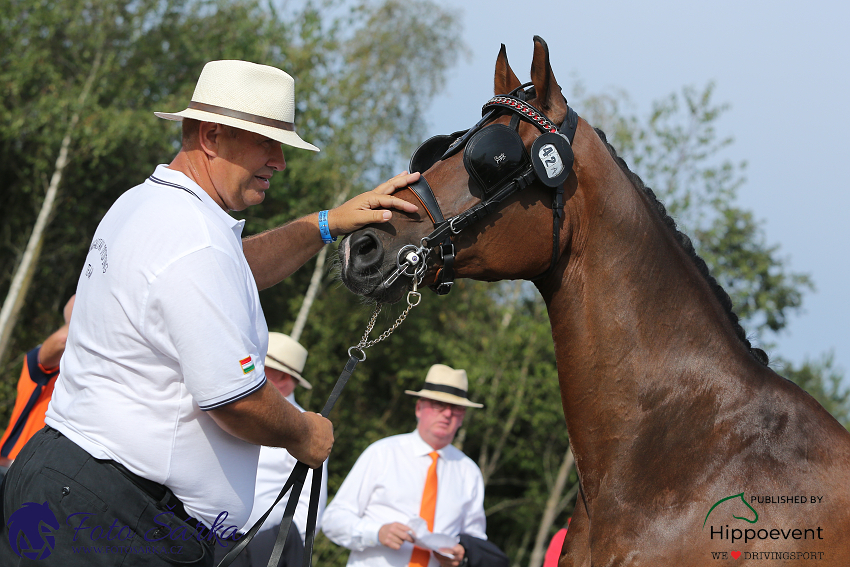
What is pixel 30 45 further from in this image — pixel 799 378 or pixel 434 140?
pixel 799 378

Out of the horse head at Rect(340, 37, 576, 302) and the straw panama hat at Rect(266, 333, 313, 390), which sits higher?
the horse head at Rect(340, 37, 576, 302)

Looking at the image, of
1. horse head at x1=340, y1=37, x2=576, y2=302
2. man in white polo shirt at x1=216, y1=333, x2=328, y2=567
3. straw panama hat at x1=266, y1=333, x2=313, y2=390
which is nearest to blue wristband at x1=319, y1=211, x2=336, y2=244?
horse head at x1=340, y1=37, x2=576, y2=302

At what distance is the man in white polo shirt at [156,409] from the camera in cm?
205

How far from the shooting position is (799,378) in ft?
73.9

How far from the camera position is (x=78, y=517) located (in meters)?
2.05

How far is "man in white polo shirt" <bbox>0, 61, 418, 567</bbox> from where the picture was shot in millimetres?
2049

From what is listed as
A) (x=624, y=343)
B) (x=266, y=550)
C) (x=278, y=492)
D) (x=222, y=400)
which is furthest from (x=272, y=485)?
(x=624, y=343)

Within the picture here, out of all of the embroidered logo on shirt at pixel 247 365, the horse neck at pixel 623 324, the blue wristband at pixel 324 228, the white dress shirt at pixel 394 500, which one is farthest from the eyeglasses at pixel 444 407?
the embroidered logo on shirt at pixel 247 365

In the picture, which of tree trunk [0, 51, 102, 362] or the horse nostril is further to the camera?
tree trunk [0, 51, 102, 362]

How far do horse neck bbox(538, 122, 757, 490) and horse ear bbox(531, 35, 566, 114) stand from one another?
7.4 inches

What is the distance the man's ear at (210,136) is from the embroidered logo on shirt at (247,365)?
841mm

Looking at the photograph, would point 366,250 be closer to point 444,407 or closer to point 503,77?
point 503,77

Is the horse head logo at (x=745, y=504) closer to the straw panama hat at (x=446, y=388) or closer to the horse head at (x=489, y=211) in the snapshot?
the horse head at (x=489, y=211)

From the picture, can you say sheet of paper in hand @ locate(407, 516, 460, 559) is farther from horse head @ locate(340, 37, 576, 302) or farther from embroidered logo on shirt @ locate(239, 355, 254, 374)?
embroidered logo on shirt @ locate(239, 355, 254, 374)
